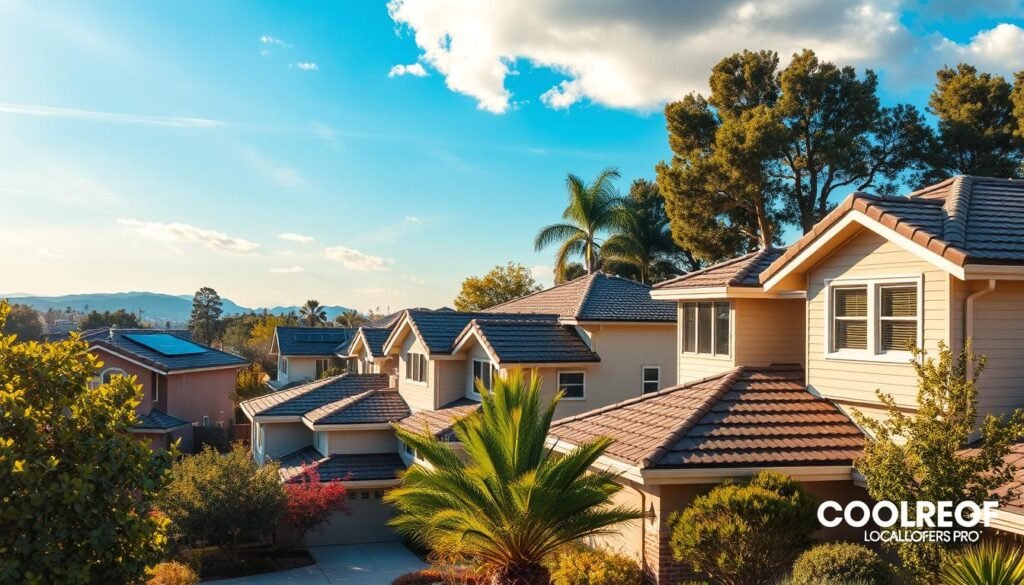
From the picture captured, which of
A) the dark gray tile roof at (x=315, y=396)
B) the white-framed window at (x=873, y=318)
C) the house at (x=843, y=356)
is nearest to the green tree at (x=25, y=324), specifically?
the dark gray tile roof at (x=315, y=396)

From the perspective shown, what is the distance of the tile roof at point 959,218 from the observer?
11.5 meters

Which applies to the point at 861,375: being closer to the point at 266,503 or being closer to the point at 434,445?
the point at 434,445

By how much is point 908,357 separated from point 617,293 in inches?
598

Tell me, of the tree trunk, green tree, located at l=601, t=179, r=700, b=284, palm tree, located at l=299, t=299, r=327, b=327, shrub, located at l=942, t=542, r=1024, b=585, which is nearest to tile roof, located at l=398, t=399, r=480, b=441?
the tree trunk

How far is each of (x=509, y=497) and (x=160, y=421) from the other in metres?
26.8

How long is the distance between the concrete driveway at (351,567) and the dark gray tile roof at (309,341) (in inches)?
1128

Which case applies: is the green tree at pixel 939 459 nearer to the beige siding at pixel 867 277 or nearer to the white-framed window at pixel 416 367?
the beige siding at pixel 867 277

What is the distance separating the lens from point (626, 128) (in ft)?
101

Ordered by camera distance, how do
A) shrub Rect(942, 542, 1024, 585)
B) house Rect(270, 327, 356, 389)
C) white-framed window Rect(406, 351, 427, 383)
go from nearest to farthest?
1. shrub Rect(942, 542, 1024, 585)
2. white-framed window Rect(406, 351, 427, 383)
3. house Rect(270, 327, 356, 389)

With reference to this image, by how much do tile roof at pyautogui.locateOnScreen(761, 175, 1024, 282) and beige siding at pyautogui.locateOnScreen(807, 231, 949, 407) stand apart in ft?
1.79

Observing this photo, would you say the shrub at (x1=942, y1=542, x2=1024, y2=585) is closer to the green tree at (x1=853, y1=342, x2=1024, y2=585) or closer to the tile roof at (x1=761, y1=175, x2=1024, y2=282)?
the green tree at (x1=853, y1=342, x2=1024, y2=585)

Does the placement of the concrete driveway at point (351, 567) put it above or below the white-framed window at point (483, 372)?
below

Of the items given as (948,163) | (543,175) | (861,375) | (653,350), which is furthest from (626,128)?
(861,375)

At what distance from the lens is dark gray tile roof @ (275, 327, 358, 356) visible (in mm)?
51375
